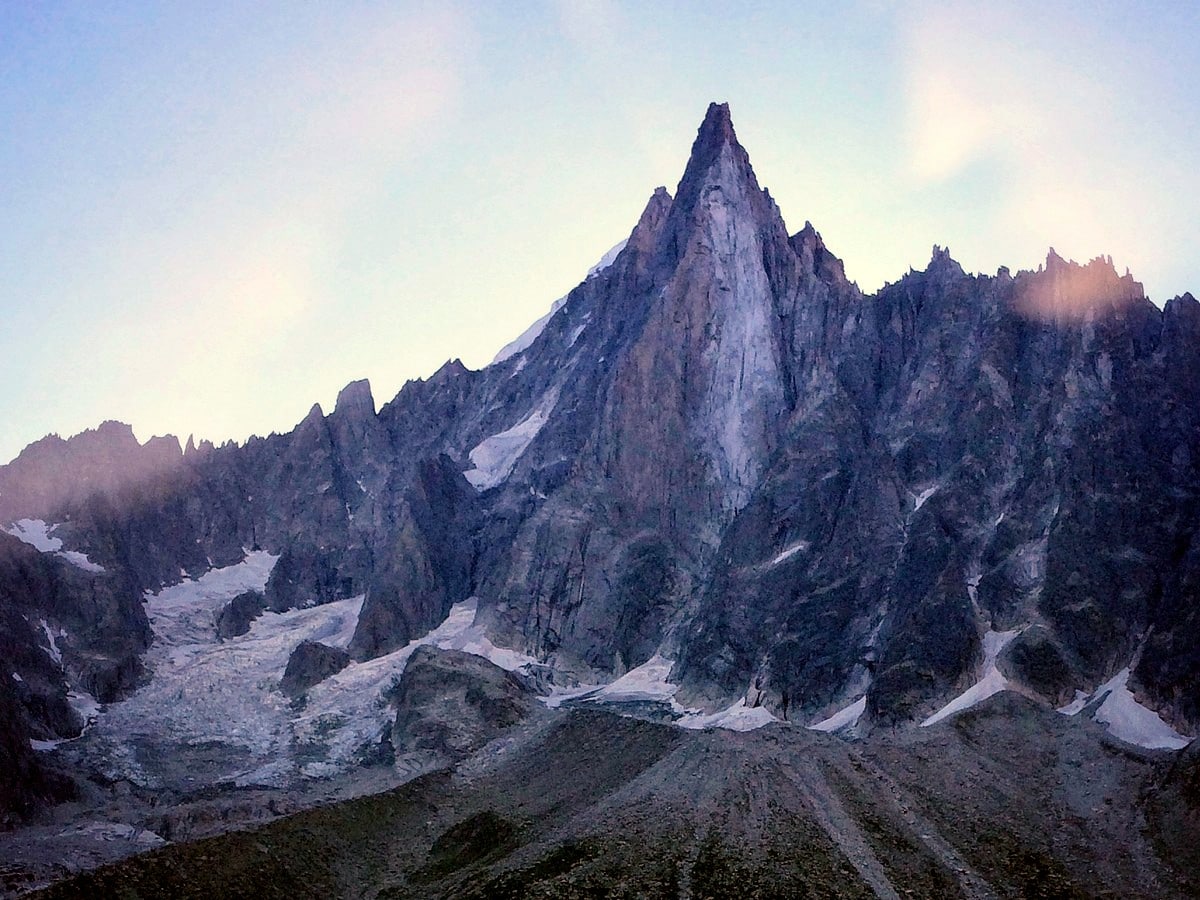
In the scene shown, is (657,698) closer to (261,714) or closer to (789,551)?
(789,551)

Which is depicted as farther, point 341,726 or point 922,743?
point 341,726

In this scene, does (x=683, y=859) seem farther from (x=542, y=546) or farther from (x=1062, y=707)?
(x=542, y=546)

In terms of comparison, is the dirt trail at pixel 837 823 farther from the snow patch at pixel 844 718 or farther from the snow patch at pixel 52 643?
the snow patch at pixel 52 643

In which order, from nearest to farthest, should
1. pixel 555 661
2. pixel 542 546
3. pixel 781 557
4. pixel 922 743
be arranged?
pixel 922 743 → pixel 781 557 → pixel 555 661 → pixel 542 546

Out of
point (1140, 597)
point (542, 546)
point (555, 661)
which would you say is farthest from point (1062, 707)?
point (542, 546)

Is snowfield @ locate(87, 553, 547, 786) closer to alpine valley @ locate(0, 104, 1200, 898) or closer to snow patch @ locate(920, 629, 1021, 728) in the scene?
alpine valley @ locate(0, 104, 1200, 898)

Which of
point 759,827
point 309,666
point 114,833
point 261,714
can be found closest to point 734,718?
point 759,827
